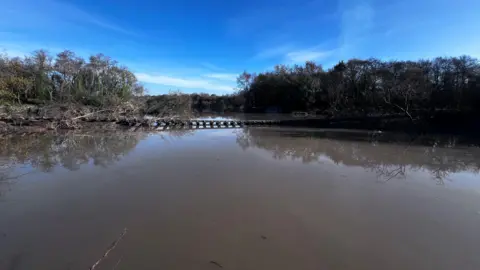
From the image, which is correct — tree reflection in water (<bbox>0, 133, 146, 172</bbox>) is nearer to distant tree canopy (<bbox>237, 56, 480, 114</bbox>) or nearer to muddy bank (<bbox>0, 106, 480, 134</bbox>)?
muddy bank (<bbox>0, 106, 480, 134</bbox>)

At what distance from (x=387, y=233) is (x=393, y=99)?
75.0 feet

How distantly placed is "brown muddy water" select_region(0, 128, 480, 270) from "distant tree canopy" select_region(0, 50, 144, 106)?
1304cm

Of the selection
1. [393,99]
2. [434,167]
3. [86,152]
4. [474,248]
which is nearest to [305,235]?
[474,248]

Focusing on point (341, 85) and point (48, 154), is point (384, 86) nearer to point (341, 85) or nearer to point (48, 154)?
point (341, 85)

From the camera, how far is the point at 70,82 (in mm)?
21359

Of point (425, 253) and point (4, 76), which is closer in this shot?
point (425, 253)

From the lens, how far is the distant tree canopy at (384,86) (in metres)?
20.6

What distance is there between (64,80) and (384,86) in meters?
28.4

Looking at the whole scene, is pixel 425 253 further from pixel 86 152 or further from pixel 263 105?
pixel 263 105

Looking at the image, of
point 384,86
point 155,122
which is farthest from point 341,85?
point 155,122

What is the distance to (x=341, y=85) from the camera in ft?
91.4

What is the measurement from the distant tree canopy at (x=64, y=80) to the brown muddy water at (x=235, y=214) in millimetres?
13043

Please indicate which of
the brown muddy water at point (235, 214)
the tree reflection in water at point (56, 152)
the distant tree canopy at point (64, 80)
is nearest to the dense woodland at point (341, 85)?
the distant tree canopy at point (64, 80)

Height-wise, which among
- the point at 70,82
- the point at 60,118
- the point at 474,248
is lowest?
the point at 474,248
